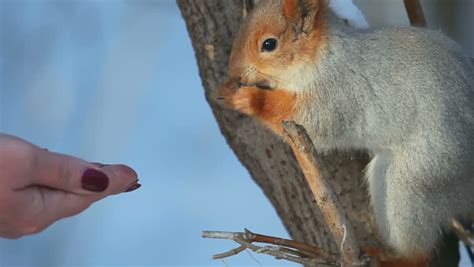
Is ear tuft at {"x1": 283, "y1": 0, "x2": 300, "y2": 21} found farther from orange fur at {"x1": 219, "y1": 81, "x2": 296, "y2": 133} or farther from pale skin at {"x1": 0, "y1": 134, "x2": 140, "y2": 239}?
pale skin at {"x1": 0, "y1": 134, "x2": 140, "y2": 239}

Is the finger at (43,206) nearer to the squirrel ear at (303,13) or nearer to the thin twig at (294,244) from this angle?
the thin twig at (294,244)

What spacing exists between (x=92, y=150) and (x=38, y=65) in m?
0.30

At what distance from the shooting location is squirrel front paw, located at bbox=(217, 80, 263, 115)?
175cm

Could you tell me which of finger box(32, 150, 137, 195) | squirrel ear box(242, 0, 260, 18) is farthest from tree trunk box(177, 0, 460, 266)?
finger box(32, 150, 137, 195)

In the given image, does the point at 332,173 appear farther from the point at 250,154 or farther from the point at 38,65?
the point at 38,65

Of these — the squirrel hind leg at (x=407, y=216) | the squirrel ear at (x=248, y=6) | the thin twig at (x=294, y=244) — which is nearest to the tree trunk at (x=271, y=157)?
the squirrel ear at (x=248, y=6)

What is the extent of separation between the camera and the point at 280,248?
1570 mm

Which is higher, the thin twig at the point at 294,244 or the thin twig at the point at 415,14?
the thin twig at the point at 415,14

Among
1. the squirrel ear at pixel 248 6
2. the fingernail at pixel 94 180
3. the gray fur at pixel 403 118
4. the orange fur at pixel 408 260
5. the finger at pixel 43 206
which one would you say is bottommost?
the orange fur at pixel 408 260

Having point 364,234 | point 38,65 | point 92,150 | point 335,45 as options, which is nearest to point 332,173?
point 364,234

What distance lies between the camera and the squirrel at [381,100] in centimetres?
171

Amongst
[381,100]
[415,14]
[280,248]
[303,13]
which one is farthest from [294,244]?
[415,14]

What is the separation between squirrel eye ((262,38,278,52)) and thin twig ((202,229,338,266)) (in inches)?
15.1

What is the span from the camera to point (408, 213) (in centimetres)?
170
